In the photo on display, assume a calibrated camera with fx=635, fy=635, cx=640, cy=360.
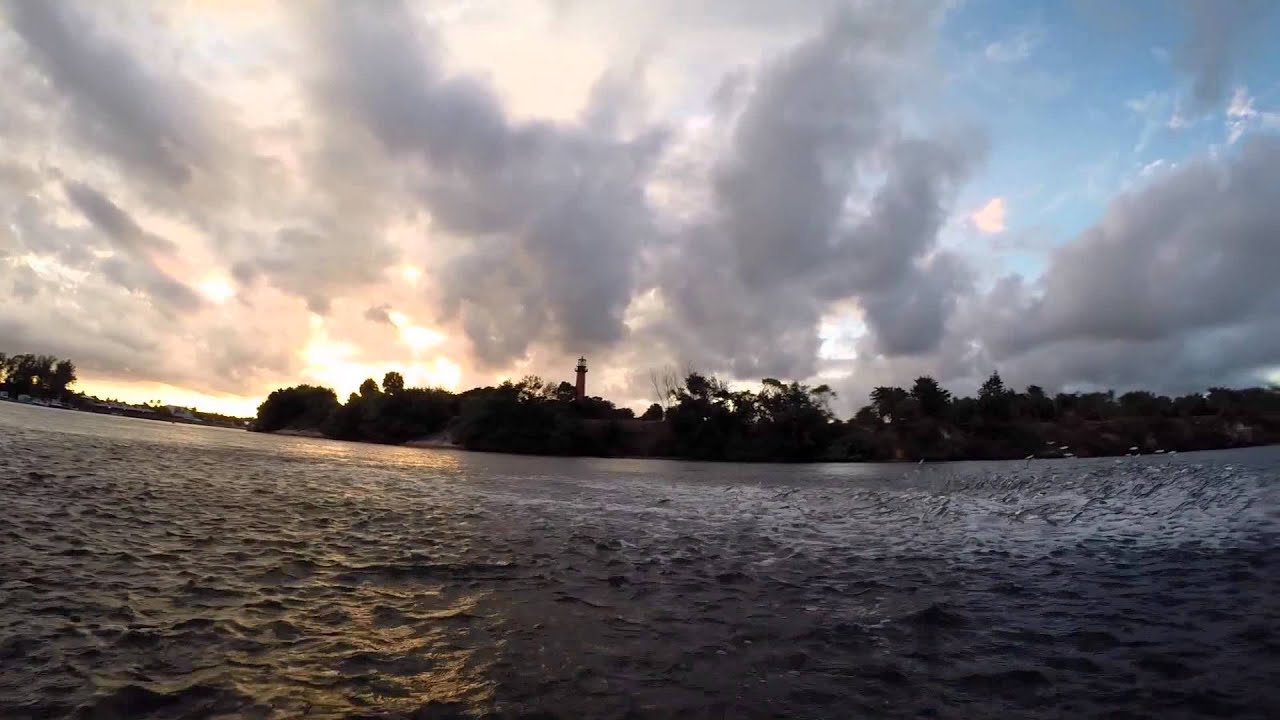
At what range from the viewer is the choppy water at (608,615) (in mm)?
8727

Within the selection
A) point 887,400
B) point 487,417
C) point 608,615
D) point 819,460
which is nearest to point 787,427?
point 819,460

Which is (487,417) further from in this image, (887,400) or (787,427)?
(887,400)

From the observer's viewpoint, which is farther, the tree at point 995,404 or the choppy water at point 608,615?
the tree at point 995,404

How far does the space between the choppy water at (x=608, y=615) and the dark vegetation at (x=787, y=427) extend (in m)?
125

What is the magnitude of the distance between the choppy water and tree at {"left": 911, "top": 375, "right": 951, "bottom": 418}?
152 metres

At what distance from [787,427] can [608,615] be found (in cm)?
14149

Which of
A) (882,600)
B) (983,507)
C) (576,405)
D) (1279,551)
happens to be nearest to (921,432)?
(576,405)

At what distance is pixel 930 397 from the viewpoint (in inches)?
6727

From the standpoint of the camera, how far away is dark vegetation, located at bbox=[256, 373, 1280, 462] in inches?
5950

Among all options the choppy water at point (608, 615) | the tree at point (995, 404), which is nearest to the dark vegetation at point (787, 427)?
the tree at point (995, 404)

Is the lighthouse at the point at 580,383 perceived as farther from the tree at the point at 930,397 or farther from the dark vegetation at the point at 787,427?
the tree at the point at 930,397

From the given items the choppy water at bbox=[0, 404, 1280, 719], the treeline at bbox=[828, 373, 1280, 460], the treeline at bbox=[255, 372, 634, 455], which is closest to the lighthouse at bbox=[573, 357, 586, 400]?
the treeline at bbox=[255, 372, 634, 455]

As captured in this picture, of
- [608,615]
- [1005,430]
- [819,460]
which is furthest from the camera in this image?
[1005,430]

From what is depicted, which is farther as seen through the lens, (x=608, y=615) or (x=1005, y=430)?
(x=1005, y=430)
